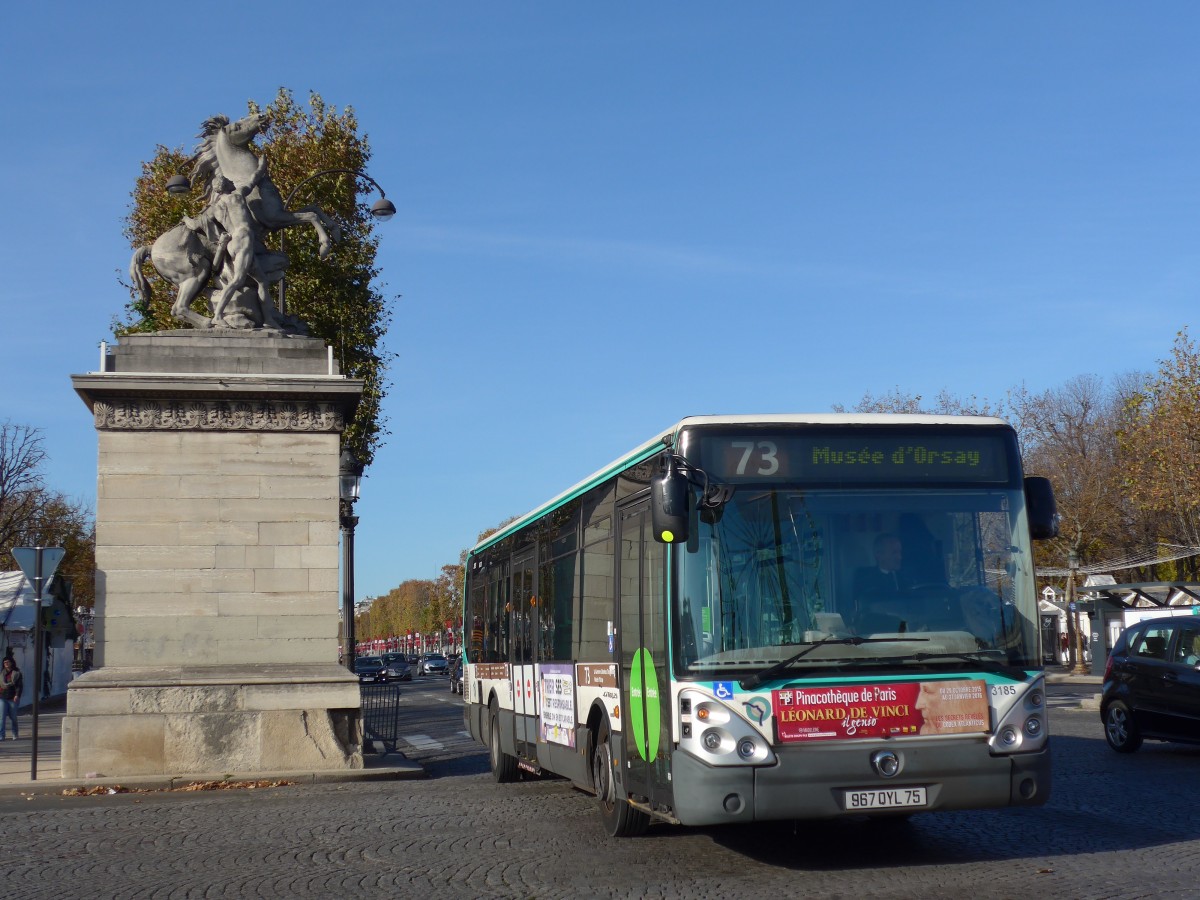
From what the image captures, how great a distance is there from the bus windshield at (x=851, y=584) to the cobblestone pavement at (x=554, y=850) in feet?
4.43

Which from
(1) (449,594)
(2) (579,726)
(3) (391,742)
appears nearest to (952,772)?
(2) (579,726)

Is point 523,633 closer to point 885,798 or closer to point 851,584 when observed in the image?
point 851,584

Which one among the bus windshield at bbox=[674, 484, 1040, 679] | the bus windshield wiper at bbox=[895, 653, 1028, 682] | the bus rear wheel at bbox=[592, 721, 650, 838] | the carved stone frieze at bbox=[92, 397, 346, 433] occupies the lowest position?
the bus rear wheel at bbox=[592, 721, 650, 838]

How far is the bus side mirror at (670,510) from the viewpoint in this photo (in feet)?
27.2

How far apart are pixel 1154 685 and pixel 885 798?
9.76m

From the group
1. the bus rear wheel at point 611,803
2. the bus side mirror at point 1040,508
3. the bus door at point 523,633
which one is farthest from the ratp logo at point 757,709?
the bus door at point 523,633

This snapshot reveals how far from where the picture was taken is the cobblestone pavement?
27.5 ft

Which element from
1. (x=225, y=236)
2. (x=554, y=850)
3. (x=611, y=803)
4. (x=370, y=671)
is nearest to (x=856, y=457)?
(x=611, y=803)

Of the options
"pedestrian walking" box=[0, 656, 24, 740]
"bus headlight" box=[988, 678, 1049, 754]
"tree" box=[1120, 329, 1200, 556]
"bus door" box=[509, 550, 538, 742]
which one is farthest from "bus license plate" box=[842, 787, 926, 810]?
"tree" box=[1120, 329, 1200, 556]

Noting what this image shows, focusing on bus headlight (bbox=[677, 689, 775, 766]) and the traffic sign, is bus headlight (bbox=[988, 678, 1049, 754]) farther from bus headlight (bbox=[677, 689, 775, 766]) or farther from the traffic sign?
the traffic sign

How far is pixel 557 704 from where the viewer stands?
41.7 ft

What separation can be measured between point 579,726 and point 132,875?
380cm

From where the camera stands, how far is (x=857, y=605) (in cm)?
855

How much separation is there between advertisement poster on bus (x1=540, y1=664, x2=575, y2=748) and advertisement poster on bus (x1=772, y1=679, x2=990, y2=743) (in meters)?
3.92
